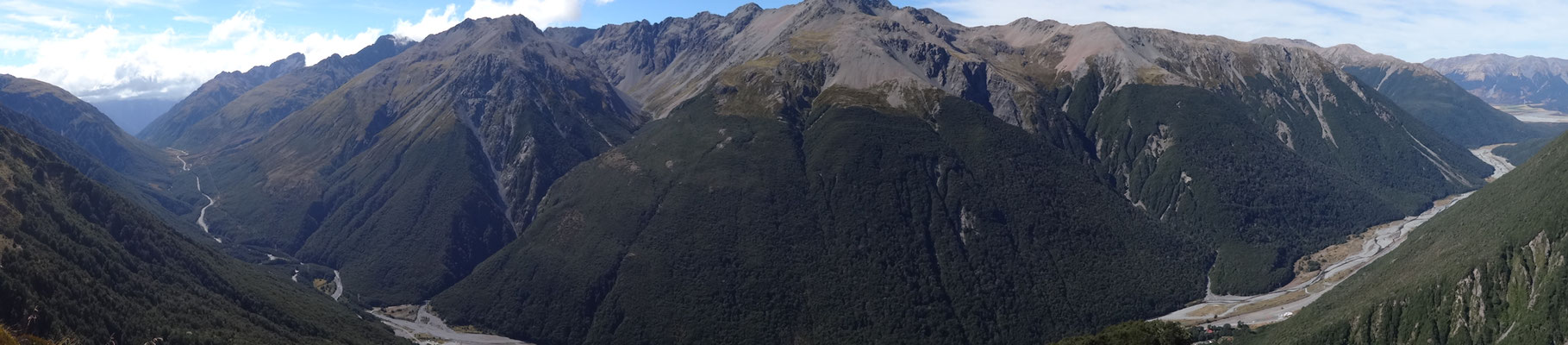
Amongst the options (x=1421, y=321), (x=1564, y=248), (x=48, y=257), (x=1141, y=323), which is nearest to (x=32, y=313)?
(x=48, y=257)

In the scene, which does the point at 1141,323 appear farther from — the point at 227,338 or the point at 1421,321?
the point at 227,338

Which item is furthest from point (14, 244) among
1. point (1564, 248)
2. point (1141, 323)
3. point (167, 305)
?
point (1564, 248)

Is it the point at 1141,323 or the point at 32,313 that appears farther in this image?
the point at 1141,323

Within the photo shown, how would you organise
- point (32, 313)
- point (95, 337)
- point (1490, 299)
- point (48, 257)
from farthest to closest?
1. point (1490, 299)
2. point (48, 257)
3. point (95, 337)
4. point (32, 313)

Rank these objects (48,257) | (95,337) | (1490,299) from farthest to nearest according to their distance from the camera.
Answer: (1490,299)
(48,257)
(95,337)

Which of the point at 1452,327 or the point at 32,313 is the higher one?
the point at 32,313

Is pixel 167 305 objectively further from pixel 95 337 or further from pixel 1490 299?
pixel 1490 299

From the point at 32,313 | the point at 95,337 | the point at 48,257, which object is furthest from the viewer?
the point at 48,257

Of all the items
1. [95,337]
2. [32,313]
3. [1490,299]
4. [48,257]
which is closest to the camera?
[32,313]

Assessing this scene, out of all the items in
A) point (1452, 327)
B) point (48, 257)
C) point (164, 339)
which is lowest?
point (1452, 327)
